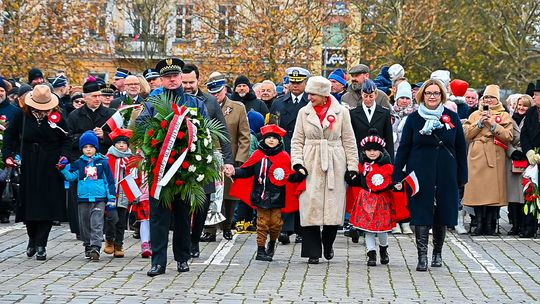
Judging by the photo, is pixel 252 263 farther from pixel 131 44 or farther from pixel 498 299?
pixel 131 44

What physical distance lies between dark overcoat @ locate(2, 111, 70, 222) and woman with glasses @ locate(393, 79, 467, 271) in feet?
12.1

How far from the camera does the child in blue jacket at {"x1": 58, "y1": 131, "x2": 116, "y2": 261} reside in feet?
48.7

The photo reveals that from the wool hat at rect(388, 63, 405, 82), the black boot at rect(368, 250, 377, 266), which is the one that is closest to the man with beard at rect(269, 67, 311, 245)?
the black boot at rect(368, 250, 377, 266)

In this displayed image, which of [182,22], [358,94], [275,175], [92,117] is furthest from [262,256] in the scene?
[182,22]

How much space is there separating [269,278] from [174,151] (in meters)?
1.53

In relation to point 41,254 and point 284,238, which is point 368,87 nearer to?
point 284,238

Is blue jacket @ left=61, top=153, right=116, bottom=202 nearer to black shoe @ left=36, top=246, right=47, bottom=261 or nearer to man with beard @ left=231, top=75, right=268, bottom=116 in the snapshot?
black shoe @ left=36, top=246, right=47, bottom=261

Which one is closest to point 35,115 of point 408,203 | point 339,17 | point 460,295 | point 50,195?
point 50,195

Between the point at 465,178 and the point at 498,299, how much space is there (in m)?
2.59

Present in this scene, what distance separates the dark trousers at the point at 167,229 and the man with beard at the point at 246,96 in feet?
21.2

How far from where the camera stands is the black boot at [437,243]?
1460 centimetres

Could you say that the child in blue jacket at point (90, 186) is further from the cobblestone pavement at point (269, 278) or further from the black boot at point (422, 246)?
the black boot at point (422, 246)

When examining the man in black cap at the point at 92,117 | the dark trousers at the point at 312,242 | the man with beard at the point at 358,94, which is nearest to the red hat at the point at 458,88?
the man with beard at the point at 358,94

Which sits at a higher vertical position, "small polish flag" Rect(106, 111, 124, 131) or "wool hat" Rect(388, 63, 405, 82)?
"wool hat" Rect(388, 63, 405, 82)
